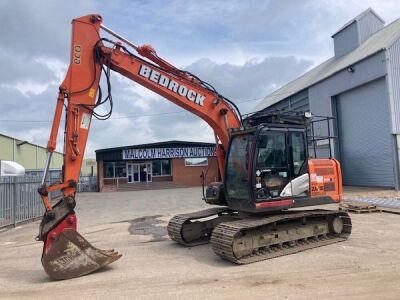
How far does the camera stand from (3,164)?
27.2 meters

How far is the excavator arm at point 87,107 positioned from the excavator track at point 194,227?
48.9 inches

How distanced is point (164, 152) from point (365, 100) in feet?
74.6

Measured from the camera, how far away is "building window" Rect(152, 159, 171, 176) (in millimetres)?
43125

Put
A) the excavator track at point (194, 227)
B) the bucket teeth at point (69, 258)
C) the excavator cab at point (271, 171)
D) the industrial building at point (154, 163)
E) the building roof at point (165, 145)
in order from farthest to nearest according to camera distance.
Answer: the industrial building at point (154, 163) → the building roof at point (165, 145) → the excavator track at point (194, 227) → the excavator cab at point (271, 171) → the bucket teeth at point (69, 258)

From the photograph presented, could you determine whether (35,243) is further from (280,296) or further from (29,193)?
(280,296)

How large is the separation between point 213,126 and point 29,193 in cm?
1133

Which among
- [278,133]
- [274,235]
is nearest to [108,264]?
[274,235]

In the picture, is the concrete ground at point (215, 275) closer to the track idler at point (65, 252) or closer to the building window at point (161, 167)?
the track idler at point (65, 252)

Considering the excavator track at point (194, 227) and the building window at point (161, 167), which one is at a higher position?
the building window at point (161, 167)

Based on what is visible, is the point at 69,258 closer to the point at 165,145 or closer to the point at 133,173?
the point at 165,145

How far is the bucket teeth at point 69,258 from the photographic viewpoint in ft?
23.5

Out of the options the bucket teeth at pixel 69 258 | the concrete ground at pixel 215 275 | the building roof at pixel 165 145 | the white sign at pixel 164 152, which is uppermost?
the building roof at pixel 165 145

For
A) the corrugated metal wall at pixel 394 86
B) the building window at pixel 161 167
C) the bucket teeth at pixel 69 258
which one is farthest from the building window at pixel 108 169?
the bucket teeth at pixel 69 258

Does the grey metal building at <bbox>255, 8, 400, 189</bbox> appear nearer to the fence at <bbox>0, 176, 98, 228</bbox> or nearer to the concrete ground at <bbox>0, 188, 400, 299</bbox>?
the fence at <bbox>0, 176, 98, 228</bbox>
